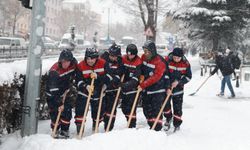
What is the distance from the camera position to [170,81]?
330 inches

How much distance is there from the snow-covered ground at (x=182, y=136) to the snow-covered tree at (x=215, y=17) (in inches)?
525

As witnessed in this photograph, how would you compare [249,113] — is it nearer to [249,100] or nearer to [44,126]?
[249,100]

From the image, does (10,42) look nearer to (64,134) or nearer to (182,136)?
(64,134)

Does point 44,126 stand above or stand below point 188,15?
below

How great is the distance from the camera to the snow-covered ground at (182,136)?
6469mm

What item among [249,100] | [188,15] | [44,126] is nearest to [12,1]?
[188,15]

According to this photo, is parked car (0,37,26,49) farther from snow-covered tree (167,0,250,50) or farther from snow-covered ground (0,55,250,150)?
snow-covered ground (0,55,250,150)

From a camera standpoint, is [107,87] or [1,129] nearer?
[1,129]

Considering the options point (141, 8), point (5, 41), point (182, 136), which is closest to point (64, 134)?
point (182, 136)

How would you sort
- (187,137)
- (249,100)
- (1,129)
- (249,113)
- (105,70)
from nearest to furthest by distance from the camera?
(1,129)
(105,70)
(187,137)
(249,113)
(249,100)

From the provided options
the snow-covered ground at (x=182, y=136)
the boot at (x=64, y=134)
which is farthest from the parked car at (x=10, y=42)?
the boot at (x=64, y=134)

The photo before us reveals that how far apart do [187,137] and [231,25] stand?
19909 mm

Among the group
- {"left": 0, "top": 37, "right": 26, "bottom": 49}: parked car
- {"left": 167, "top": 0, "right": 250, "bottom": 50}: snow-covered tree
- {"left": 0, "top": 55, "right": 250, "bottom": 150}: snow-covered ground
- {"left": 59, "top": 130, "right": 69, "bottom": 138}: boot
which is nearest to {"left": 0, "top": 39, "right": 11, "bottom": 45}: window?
{"left": 0, "top": 37, "right": 26, "bottom": 49}: parked car

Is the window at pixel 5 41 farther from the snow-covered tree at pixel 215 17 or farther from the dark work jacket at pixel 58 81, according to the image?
the dark work jacket at pixel 58 81
